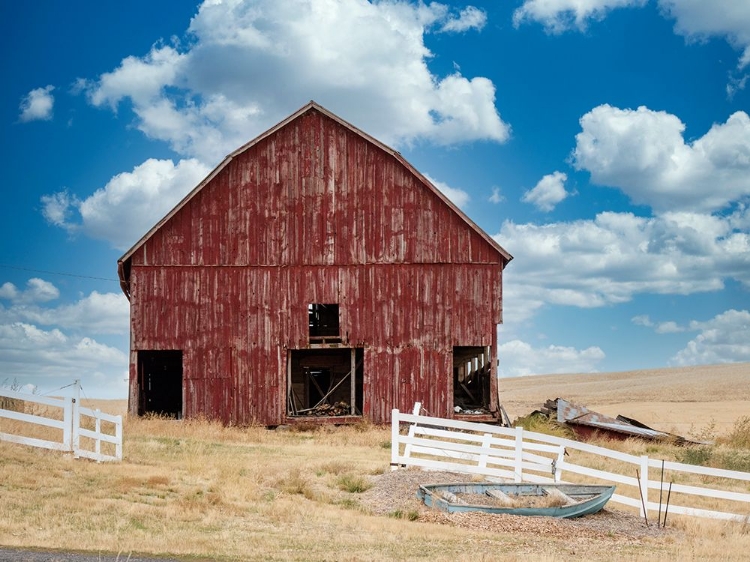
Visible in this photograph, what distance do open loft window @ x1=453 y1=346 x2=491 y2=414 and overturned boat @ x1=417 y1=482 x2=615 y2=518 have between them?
528 inches

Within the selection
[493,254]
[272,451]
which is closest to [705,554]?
[272,451]

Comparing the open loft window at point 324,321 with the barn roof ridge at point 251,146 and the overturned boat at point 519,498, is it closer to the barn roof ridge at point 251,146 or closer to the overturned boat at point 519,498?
the barn roof ridge at point 251,146

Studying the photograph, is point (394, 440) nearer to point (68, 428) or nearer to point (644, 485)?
point (644, 485)

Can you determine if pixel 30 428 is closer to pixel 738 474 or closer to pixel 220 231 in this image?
pixel 220 231

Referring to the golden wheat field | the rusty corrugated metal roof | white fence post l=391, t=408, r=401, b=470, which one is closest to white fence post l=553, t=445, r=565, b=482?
the golden wheat field

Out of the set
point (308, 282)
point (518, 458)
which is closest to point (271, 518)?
point (518, 458)

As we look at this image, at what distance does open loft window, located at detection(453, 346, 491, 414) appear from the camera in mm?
31133

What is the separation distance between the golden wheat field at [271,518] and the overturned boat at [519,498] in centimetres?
26

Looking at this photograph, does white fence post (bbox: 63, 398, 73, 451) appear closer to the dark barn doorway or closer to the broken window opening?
the broken window opening

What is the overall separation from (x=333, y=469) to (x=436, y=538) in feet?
21.0

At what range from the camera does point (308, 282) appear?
30.0 meters

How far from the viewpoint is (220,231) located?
30078 millimetres

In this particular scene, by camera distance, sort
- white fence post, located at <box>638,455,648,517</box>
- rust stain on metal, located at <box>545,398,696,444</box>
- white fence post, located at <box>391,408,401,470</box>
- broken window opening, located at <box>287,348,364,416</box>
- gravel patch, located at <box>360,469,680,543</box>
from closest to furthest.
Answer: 1. gravel patch, located at <box>360,469,680,543</box>
2. white fence post, located at <box>638,455,648,517</box>
3. white fence post, located at <box>391,408,401,470</box>
4. rust stain on metal, located at <box>545,398,696,444</box>
5. broken window opening, located at <box>287,348,364,416</box>

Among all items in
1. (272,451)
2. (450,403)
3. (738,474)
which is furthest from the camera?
(450,403)
